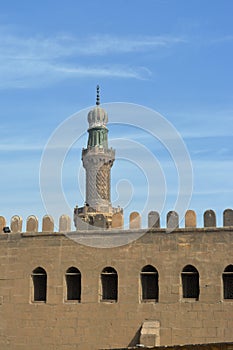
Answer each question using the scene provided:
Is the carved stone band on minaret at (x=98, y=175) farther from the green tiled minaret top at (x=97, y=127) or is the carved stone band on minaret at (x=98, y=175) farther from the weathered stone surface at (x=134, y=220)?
the weathered stone surface at (x=134, y=220)

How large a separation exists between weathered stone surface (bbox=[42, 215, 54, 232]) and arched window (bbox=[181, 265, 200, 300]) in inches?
170

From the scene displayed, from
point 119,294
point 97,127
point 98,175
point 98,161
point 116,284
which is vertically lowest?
point 119,294

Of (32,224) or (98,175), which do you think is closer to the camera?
(32,224)

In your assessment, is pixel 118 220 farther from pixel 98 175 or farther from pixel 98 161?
pixel 98 161

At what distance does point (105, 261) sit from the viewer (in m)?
21.2

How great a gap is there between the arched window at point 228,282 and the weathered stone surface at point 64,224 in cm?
488

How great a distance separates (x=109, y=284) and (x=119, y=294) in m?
0.69

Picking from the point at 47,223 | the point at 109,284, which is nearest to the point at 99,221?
the point at 47,223

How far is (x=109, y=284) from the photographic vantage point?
2155 cm

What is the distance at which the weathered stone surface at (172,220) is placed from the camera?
20.9 metres

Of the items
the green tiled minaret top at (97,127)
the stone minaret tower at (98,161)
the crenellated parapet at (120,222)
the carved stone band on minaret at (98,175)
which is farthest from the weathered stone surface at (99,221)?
the green tiled minaret top at (97,127)

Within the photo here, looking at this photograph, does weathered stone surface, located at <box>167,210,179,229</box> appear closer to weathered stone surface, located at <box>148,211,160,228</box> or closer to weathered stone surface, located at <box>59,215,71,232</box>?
weathered stone surface, located at <box>148,211,160,228</box>

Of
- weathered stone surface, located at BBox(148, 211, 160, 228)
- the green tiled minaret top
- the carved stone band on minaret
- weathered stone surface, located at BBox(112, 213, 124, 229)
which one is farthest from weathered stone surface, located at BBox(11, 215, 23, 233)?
the green tiled minaret top

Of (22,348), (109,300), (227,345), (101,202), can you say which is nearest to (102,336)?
(109,300)
